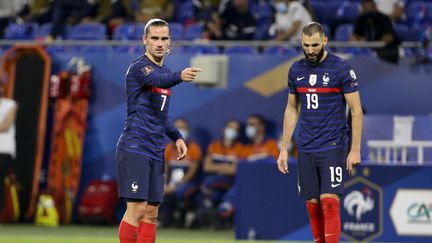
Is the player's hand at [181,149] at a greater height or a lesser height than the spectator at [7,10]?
lesser

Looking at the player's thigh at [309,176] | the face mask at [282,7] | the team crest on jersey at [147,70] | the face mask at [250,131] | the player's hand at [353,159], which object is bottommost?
the player's thigh at [309,176]

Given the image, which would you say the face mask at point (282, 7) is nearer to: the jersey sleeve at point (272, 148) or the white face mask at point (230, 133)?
the white face mask at point (230, 133)

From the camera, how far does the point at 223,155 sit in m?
15.6

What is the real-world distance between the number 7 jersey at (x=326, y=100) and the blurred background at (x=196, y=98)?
5.04m

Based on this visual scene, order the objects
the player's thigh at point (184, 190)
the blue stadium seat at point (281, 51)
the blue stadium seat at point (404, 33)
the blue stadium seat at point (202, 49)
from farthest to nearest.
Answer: the blue stadium seat at point (202, 49) → the blue stadium seat at point (404, 33) → the blue stadium seat at point (281, 51) → the player's thigh at point (184, 190)

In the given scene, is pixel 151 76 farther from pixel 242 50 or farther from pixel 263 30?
pixel 263 30

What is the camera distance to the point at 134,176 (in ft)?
26.6

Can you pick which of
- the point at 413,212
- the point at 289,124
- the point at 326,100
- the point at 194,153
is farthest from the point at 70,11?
the point at 326,100

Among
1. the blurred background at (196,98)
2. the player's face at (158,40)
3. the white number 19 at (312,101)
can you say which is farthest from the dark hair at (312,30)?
the blurred background at (196,98)

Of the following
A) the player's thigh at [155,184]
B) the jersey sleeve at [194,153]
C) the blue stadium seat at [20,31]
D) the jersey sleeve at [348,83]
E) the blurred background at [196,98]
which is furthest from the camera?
the blue stadium seat at [20,31]

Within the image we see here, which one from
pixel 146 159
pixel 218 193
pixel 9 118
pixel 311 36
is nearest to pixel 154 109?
pixel 146 159

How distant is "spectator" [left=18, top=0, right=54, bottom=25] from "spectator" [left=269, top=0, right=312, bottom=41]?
14.7 feet

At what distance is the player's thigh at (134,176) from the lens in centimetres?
809

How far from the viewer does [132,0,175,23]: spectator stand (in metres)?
17.1
